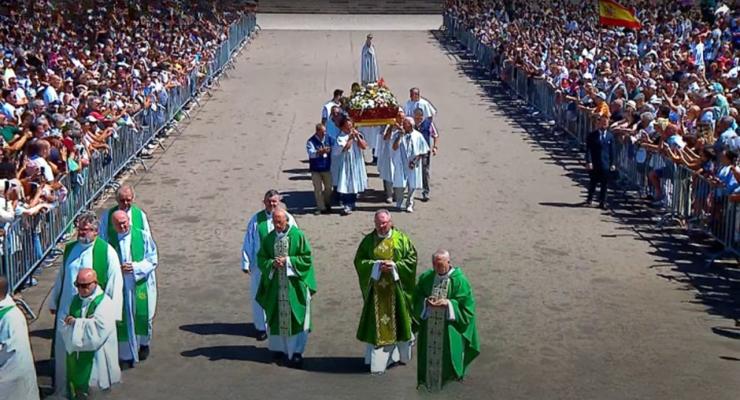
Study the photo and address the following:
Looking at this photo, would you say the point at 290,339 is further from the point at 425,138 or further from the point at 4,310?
the point at 425,138

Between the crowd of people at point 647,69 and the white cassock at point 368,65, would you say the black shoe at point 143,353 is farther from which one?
the white cassock at point 368,65

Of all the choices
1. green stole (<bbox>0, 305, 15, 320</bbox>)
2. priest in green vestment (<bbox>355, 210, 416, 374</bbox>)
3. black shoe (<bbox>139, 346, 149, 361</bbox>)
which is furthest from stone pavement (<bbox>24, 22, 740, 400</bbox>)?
green stole (<bbox>0, 305, 15, 320</bbox>)

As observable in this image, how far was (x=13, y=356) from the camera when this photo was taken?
367 inches

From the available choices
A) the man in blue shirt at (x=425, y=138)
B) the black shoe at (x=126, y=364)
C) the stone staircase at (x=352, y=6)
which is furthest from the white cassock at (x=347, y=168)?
the stone staircase at (x=352, y=6)

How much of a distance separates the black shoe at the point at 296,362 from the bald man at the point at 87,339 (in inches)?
71.7

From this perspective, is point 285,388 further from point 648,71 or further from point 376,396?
point 648,71

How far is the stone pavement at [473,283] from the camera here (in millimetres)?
11539

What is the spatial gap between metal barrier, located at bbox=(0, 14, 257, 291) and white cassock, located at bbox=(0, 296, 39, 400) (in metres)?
3.98

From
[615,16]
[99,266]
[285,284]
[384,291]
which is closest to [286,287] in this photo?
[285,284]

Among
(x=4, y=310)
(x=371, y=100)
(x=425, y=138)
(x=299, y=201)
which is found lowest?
(x=299, y=201)

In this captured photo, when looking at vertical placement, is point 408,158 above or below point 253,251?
below

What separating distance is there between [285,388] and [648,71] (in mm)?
17474

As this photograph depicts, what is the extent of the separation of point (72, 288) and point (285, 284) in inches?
83.2

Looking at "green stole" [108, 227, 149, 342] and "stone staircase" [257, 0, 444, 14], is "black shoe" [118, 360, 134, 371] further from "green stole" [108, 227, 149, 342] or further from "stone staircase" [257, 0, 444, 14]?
"stone staircase" [257, 0, 444, 14]
